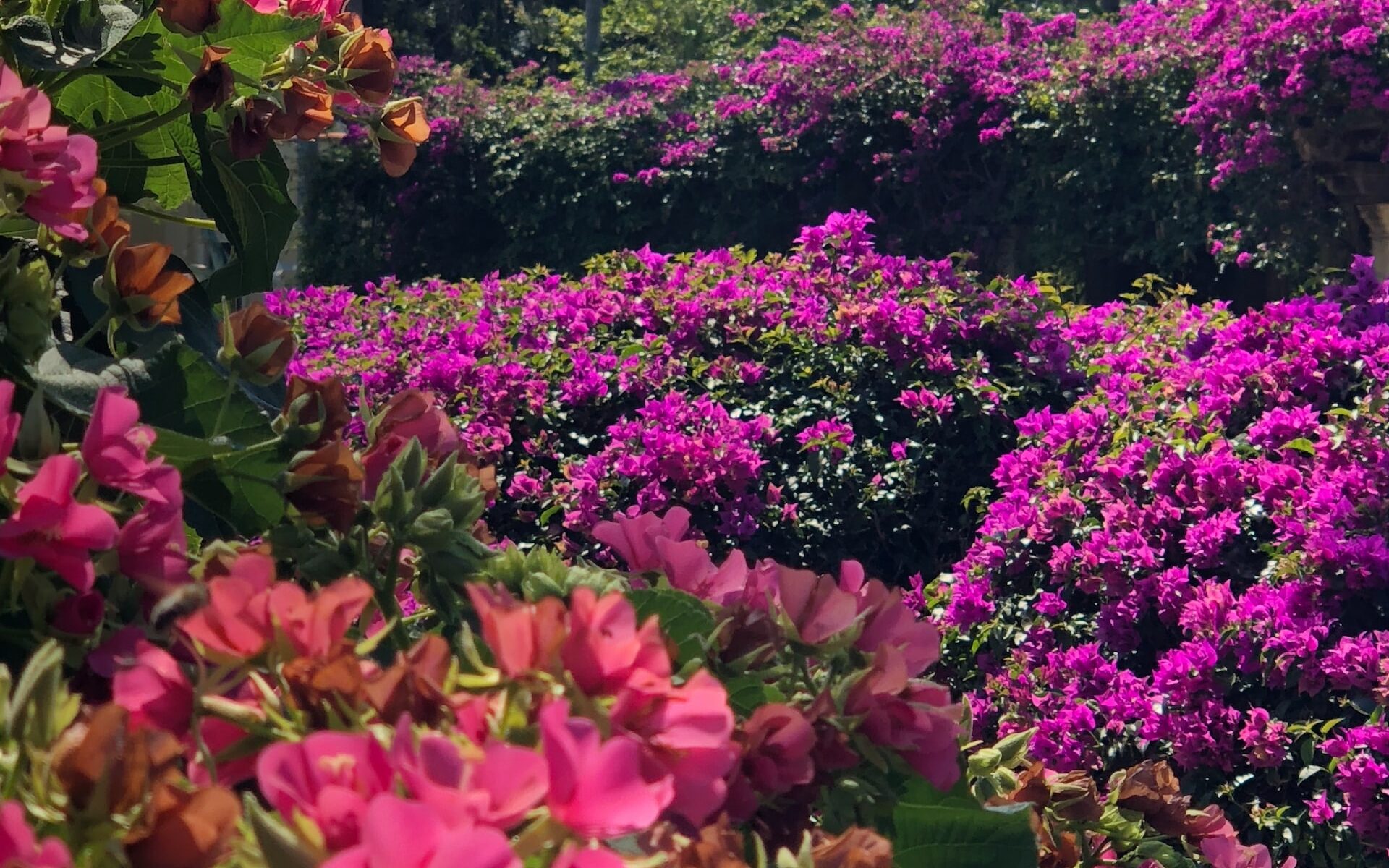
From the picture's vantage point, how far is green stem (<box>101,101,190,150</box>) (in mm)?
1342

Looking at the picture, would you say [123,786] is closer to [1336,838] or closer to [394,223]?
[1336,838]

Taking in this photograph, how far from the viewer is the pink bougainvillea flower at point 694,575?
1.12m

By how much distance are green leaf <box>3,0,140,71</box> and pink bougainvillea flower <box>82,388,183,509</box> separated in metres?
0.53

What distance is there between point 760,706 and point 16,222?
771mm

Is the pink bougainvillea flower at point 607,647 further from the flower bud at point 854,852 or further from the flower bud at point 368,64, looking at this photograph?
the flower bud at point 368,64

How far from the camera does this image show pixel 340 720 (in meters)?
0.73

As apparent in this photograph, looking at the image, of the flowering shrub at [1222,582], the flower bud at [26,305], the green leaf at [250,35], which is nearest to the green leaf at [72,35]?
the green leaf at [250,35]

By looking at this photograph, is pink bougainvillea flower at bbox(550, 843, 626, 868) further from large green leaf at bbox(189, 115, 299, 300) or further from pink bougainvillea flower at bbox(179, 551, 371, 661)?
large green leaf at bbox(189, 115, 299, 300)

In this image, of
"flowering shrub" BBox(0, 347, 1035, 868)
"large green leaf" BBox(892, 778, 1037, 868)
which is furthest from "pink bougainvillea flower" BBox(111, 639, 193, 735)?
"large green leaf" BBox(892, 778, 1037, 868)

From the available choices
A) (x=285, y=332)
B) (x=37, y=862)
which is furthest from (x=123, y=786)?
(x=285, y=332)

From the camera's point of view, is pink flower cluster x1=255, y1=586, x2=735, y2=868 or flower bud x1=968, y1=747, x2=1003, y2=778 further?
flower bud x1=968, y1=747, x2=1003, y2=778

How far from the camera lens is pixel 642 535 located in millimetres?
1164

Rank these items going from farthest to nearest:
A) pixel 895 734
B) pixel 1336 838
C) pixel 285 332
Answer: pixel 1336 838 < pixel 285 332 < pixel 895 734

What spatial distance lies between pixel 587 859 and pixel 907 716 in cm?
41
